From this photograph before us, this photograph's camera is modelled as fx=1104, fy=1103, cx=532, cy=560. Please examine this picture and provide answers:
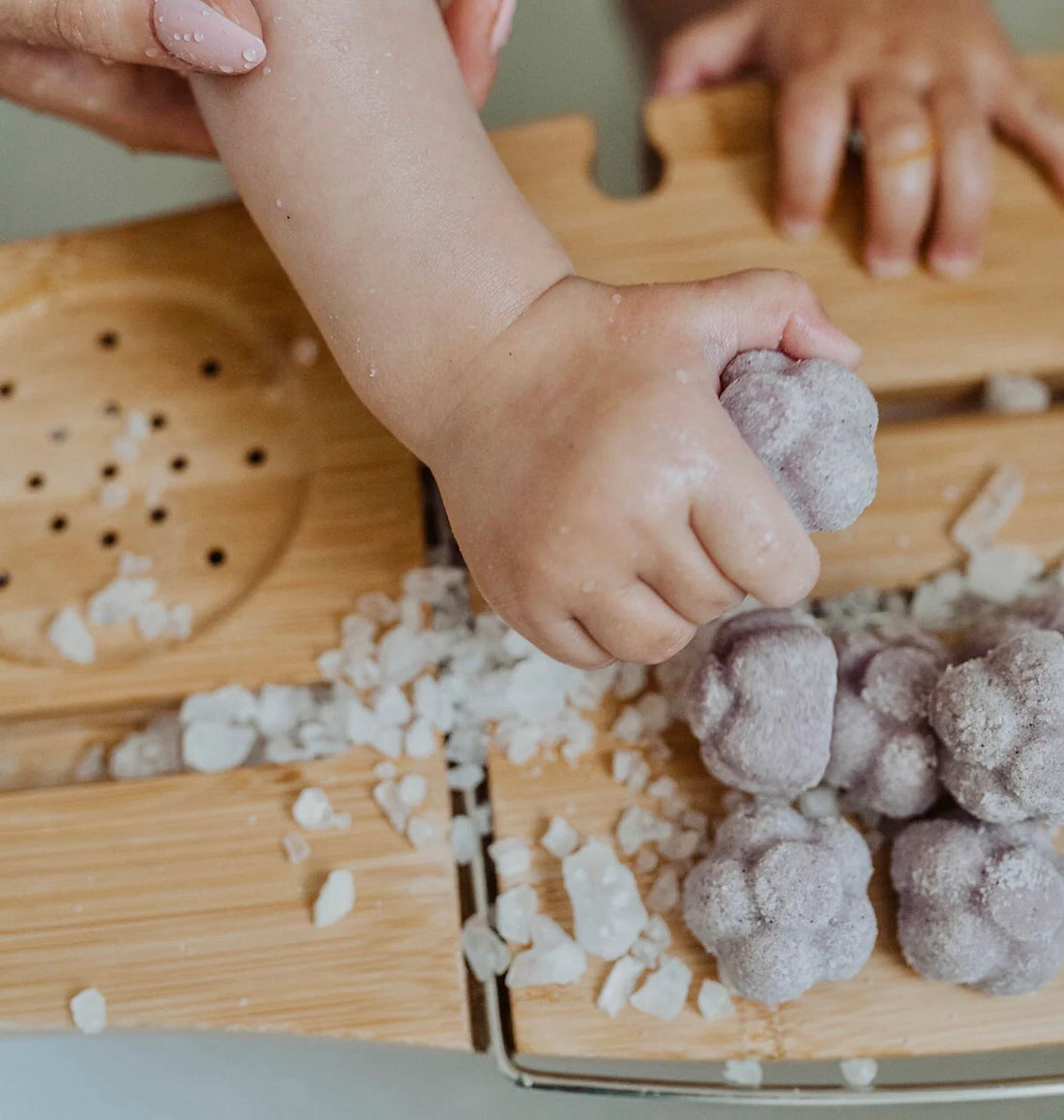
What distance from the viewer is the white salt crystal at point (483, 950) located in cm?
50

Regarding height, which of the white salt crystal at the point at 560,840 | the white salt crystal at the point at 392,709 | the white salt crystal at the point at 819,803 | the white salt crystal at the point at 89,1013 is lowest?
the white salt crystal at the point at 89,1013

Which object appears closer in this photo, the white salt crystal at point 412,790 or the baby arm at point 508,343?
the baby arm at point 508,343

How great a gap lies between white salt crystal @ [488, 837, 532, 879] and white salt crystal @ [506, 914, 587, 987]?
0.03 metres

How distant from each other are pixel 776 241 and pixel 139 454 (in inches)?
14.5

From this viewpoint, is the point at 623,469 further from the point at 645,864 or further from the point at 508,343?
the point at 645,864

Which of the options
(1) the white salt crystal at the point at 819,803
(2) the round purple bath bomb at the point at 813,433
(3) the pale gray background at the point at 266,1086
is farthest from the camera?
(3) the pale gray background at the point at 266,1086

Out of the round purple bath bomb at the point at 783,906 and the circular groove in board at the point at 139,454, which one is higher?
the circular groove in board at the point at 139,454

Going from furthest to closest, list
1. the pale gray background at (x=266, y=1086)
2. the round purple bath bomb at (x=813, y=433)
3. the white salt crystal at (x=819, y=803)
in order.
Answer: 1. the pale gray background at (x=266, y=1086)
2. the white salt crystal at (x=819, y=803)
3. the round purple bath bomb at (x=813, y=433)

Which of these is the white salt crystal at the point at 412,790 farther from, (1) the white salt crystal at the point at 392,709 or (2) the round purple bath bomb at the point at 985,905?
(2) the round purple bath bomb at the point at 985,905

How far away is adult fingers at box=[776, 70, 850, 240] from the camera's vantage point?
1.95 feet

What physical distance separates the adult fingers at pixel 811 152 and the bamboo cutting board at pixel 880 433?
1 cm

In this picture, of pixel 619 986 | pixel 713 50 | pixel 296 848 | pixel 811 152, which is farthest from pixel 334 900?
pixel 713 50

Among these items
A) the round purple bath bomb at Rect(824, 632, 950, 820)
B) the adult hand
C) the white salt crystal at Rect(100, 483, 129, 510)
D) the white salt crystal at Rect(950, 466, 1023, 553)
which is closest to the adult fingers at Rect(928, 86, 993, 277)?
the adult hand

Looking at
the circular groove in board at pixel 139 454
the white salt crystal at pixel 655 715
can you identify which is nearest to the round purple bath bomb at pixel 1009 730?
the white salt crystal at pixel 655 715
